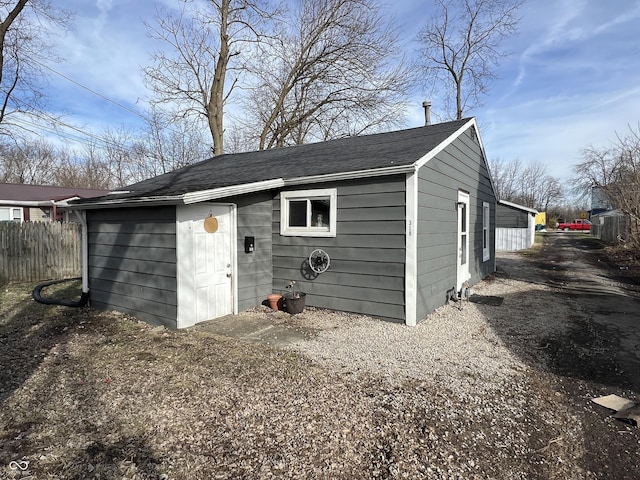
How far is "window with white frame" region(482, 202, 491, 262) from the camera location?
11102mm

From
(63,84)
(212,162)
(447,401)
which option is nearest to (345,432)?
(447,401)

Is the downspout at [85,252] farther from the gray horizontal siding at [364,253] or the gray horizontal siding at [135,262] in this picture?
the gray horizontal siding at [364,253]

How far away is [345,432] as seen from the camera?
2852mm

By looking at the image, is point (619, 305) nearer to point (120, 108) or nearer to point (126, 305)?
point (126, 305)

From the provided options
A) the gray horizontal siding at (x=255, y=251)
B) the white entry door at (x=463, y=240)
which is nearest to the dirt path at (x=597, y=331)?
the white entry door at (x=463, y=240)

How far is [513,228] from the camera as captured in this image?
72.2 feet

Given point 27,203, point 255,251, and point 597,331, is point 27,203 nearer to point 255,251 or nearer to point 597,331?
point 255,251

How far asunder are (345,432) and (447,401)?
1.13 metres

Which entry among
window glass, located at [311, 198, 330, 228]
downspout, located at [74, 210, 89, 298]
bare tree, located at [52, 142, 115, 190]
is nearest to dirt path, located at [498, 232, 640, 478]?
window glass, located at [311, 198, 330, 228]

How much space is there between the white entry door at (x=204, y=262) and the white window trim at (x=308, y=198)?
105 cm

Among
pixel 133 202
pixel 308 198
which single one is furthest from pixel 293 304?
pixel 133 202

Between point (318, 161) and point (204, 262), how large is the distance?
3181 mm

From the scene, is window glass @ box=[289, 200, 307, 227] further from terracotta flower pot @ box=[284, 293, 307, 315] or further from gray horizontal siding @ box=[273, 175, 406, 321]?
terracotta flower pot @ box=[284, 293, 307, 315]

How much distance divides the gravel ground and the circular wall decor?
1473 millimetres
